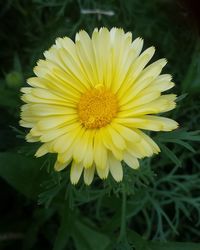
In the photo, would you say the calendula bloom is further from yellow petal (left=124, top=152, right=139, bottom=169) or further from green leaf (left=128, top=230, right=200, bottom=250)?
green leaf (left=128, top=230, right=200, bottom=250)

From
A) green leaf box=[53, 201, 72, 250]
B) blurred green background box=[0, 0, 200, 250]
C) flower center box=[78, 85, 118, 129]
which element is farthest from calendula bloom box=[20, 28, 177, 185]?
green leaf box=[53, 201, 72, 250]

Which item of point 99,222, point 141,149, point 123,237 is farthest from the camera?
point 99,222

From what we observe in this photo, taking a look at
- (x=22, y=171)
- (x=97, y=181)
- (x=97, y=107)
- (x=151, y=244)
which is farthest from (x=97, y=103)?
(x=97, y=181)

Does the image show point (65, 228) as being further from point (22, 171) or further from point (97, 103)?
point (97, 103)

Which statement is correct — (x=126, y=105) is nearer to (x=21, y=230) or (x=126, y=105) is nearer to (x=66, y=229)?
(x=66, y=229)

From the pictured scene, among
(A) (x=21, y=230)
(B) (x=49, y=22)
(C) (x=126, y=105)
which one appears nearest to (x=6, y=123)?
(A) (x=21, y=230)

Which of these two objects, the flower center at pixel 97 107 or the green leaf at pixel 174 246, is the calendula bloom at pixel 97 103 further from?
the green leaf at pixel 174 246
